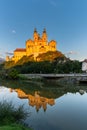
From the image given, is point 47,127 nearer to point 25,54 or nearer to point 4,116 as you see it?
point 4,116

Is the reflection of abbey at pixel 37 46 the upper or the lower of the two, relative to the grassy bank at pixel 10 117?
upper

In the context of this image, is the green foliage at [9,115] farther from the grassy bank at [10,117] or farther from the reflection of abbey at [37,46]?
the reflection of abbey at [37,46]

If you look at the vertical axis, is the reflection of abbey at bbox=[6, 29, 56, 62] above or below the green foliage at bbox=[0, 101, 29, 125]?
above

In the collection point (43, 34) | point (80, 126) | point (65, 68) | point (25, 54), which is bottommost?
point (80, 126)

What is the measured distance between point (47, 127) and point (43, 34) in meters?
135

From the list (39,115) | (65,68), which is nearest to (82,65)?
(65,68)

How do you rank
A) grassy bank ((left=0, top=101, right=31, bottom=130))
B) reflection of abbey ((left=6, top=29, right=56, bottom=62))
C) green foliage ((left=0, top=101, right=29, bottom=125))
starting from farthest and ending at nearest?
reflection of abbey ((left=6, top=29, right=56, bottom=62)) < green foliage ((left=0, top=101, right=29, bottom=125)) < grassy bank ((left=0, top=101, right=31, bottom=130))

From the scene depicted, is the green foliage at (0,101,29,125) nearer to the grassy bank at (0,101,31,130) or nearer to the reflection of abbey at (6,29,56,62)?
the grassy bank at (0,101,31,130)

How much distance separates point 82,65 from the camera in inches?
4114

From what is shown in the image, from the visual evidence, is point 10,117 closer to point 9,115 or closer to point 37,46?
point 9,115

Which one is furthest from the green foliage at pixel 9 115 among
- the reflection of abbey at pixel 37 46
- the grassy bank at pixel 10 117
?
the reflection of abbey at pixel 37 46

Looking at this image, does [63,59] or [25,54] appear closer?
[63,59]

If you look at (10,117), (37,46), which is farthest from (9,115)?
(37,46)

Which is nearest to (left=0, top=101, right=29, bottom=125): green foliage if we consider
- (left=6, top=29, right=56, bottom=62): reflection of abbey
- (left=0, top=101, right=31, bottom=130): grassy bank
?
(left=0, top=101, right=31, bottom=130): grassy bank
